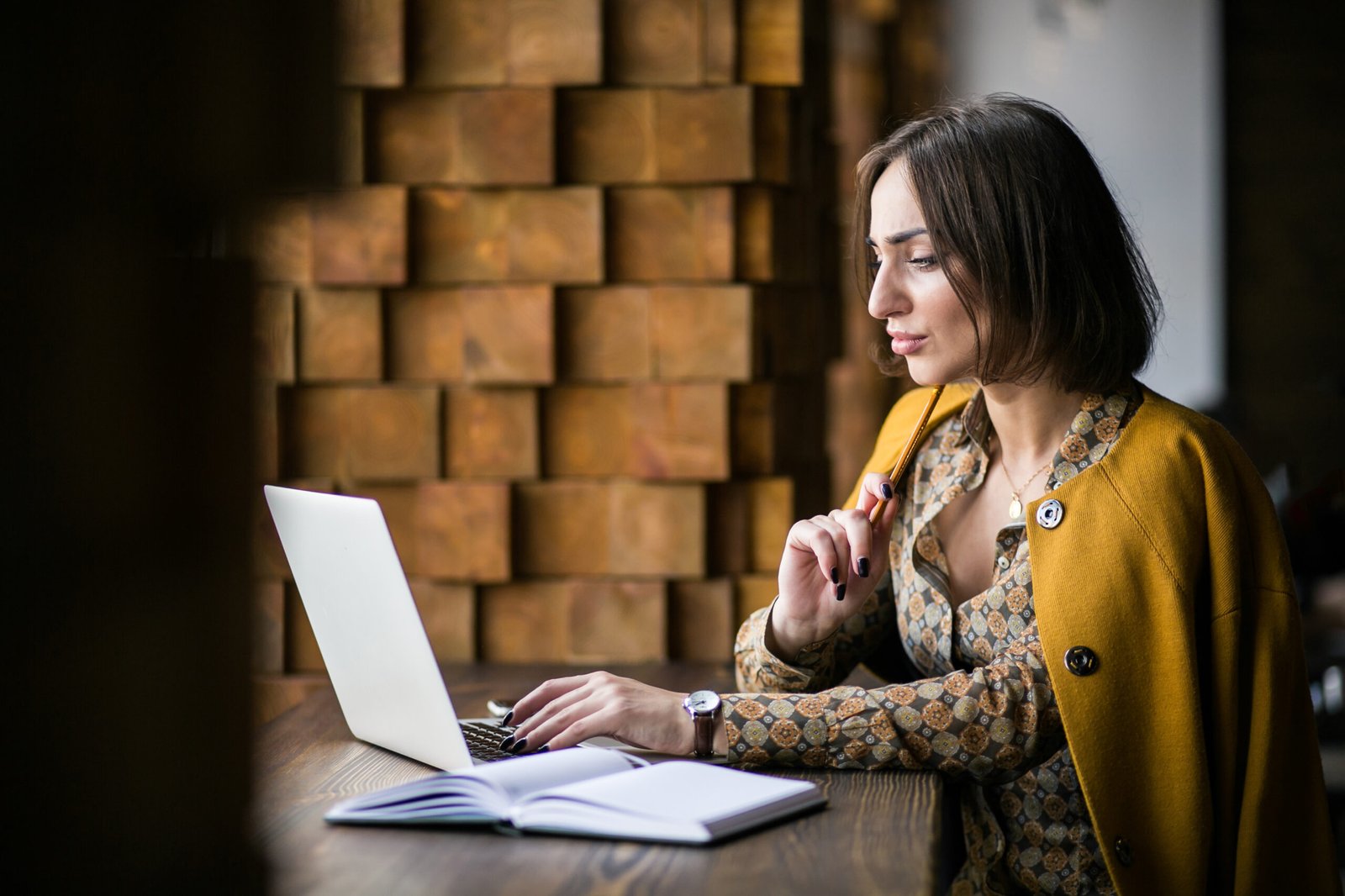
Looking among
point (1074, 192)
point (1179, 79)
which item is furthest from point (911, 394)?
point (1179, 79)

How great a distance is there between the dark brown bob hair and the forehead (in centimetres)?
1

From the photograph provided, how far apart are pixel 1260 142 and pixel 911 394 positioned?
235cm

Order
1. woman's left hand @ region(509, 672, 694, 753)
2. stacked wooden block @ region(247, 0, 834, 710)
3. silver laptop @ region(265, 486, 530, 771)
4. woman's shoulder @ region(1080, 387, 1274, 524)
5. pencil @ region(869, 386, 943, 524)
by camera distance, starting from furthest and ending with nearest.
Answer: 1. stacked wooden block @ region(247, 0, 834, 710)
2. pencil @ region(869, 386, 943, 524)
3. woman's shoulder @ region(1080, 387, 1274, 524)
4. woman's left hand @ region(509, 672, 694, 753)
5. silver laptop @ region(265, 486, 530, 771)

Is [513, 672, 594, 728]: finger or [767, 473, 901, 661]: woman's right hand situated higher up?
[767, 473, 901, 661]: woman's right hand

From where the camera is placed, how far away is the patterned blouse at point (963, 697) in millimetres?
1303

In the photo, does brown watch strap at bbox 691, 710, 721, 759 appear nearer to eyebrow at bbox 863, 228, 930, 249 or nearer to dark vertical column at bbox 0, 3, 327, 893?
eyebrow at bbox 863, 228, 930, 249

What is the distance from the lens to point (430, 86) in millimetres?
2143

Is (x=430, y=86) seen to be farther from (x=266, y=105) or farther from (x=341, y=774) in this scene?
(x=266, y=105)

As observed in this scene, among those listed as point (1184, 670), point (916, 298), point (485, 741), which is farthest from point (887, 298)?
point (485, 741)

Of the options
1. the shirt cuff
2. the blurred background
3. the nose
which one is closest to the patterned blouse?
the shirt cuff

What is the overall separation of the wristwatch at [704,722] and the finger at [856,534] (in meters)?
0.26

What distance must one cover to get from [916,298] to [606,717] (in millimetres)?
611

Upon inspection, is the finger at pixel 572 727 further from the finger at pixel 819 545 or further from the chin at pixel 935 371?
the chin at pixel 935 371

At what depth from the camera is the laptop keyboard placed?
1324 mm
